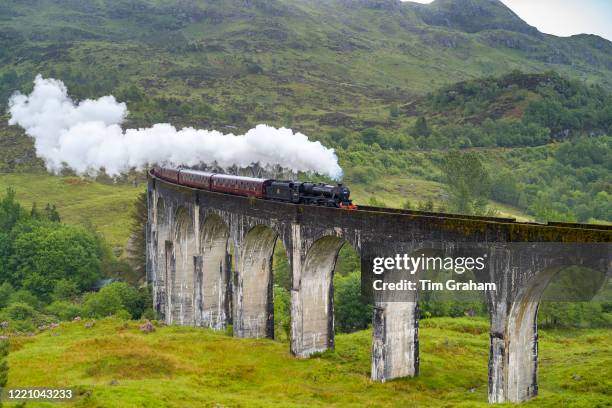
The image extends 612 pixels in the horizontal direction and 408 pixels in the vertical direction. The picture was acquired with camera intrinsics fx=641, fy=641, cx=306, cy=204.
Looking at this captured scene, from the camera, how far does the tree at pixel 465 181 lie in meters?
92.9

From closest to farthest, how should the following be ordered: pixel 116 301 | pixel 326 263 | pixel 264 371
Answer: pixel 264 371, pixel 326 263, pixel 116 301

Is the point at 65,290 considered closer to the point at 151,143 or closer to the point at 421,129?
the point at 151,143

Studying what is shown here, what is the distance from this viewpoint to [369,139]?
150 metres

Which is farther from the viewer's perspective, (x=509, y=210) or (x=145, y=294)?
(x=509, y=210)

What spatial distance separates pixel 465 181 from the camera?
95625mm

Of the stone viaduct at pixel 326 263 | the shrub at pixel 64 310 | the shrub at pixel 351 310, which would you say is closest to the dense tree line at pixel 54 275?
the shrub at pixel 64 310

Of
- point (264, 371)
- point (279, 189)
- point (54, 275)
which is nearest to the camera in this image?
point (264, 371)

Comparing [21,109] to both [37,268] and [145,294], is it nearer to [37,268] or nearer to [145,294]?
[37,268]

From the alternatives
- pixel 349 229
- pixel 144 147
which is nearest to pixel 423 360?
pixel 349 229

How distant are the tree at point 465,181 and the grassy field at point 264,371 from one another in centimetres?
4547

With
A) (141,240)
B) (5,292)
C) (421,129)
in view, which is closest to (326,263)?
(141,240)

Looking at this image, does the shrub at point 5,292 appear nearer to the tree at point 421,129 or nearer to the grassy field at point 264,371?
the grassy field at point 264,371

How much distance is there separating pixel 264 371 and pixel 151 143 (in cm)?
4644

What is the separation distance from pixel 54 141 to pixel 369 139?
70231 millimetres
